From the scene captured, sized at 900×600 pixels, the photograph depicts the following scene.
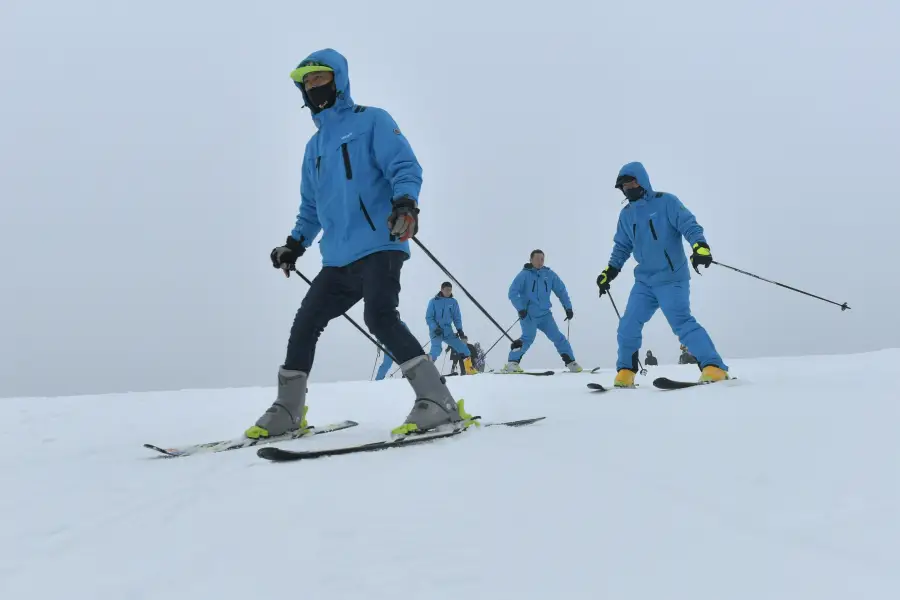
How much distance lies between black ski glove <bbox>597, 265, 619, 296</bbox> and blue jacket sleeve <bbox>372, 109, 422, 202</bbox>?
3400 mm

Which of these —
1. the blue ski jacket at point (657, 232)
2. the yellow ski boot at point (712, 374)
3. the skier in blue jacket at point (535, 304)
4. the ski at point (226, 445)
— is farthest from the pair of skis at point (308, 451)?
the skier in blue jacket at point (535, 304)

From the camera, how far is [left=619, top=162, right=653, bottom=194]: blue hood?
207 inches

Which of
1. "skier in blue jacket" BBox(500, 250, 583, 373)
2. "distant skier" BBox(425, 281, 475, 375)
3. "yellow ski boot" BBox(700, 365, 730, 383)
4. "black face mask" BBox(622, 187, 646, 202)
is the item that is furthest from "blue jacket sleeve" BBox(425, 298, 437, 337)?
"yellow ski boot" BBox(700, 365, 730, 383)

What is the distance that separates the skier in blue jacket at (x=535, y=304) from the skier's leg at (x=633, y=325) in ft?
14.9

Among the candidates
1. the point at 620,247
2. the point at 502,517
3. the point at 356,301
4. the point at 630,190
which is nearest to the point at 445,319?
→ the point at 620,247

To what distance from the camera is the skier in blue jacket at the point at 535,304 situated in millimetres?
9969

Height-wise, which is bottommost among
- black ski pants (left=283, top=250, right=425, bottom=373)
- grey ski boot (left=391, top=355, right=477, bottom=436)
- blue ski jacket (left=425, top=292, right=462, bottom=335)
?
grey ski boot (left=391, top=355, right=477, bottom=436)

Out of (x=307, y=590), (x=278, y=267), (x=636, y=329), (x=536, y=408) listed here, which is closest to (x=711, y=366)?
(x=636, y=329)

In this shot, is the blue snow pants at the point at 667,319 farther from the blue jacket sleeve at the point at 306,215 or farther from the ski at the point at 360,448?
the blue jacket sleeve at the point at 306,215

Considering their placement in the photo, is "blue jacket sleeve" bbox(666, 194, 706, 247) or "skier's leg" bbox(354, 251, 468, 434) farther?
"blue jacket sleeve" bbox(666, 194, 706, 247)

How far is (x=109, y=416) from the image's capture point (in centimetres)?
427

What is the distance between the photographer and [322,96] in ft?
9.95

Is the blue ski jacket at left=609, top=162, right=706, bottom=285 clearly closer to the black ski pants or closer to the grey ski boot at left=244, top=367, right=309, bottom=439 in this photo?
the black ski pants

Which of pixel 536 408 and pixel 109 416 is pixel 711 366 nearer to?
pixel 536 408
